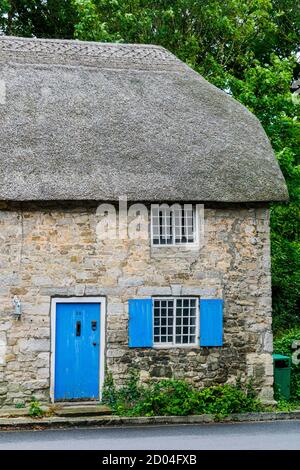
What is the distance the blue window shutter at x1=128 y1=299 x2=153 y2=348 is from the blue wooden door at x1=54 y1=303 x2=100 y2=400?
680mm

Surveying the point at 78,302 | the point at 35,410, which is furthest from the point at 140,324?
the point at 35,410

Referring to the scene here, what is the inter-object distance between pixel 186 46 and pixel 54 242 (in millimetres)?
10925

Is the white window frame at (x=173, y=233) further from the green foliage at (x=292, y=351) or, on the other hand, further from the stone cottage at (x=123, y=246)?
the green foliage at (x=292, y=351)

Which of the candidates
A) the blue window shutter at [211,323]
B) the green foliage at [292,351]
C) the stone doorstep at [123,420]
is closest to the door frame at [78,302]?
the stone doorstep at [123,420]

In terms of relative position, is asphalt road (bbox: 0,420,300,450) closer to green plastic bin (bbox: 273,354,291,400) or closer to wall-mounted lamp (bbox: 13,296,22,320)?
green plastic bin (bbox: 273,354,291,400)

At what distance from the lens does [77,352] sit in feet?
49.9

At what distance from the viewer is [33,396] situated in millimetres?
14805

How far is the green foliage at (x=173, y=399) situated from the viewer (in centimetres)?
1470

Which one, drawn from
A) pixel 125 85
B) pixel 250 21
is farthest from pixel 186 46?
pixel 125 85

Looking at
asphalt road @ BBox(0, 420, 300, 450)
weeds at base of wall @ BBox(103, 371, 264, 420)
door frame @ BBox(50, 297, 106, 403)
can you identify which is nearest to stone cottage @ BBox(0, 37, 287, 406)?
door frame @ BBox(50, 297, 106, 403)

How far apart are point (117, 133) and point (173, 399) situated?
5653mm

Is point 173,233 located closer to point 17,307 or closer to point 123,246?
point 123,246

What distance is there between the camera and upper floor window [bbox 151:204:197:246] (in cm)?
1578

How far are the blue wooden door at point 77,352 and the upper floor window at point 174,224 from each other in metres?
2.03
